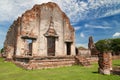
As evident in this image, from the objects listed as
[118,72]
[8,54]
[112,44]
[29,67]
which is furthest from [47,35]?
→ [112,44]

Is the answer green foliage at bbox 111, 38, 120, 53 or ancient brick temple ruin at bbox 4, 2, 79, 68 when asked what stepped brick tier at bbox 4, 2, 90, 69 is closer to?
ancient brick temple ruin at bbox 4, 2, 79, 68

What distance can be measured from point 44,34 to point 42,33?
0.28 meters

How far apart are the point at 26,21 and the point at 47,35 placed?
311cm

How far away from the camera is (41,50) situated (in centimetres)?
1922

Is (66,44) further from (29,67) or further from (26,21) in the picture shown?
(29,67)

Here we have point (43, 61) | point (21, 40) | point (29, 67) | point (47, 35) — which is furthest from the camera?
point (47, 35)

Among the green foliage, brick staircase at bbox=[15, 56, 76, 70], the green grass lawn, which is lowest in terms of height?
the green grass lawn

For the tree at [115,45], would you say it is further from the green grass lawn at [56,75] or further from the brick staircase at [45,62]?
the green grass lawn at [56,75]

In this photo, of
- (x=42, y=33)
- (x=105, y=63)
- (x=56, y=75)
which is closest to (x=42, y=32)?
(x=42, y=33)

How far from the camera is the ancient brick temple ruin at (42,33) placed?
59.1 ft

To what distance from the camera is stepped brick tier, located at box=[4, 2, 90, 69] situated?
17088mm

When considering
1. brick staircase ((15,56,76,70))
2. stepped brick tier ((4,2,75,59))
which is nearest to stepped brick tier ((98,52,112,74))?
brick staircase ((15,56,76,70))

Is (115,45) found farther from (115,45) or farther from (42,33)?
(42,33)

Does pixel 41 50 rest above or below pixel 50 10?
below
